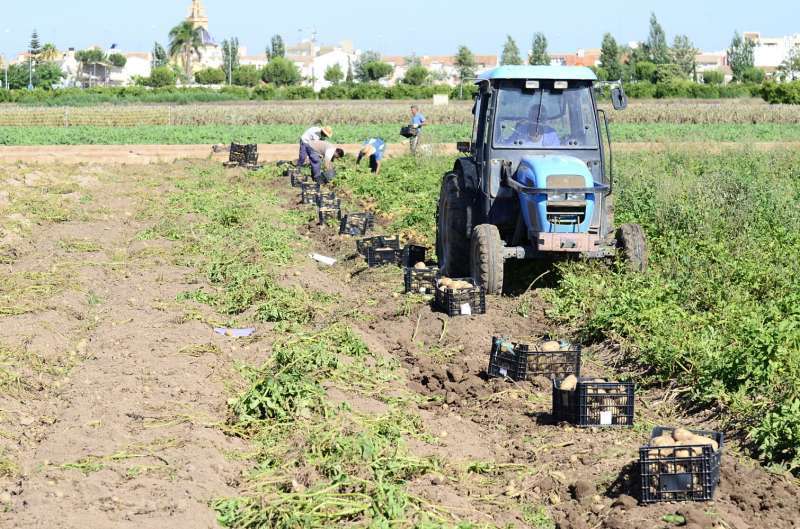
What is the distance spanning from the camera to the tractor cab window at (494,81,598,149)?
38.7ft

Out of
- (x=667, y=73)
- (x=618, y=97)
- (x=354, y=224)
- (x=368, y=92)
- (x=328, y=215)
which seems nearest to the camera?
(x=618, y=97)

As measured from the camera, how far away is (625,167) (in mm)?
22406

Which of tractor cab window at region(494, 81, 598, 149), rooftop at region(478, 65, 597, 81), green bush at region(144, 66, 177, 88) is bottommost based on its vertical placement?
tractor cab window at region(494, 81, 598, 149)

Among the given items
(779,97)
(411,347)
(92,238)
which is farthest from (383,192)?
(779,97)

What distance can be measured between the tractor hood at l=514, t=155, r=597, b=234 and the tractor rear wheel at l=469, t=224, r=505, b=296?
0.41m

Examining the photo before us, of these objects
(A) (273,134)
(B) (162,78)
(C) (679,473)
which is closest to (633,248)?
(C) (679,473)

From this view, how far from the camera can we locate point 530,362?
9055 millimetres

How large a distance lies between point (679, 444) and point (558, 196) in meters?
5.02

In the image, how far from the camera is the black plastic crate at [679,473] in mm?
6289

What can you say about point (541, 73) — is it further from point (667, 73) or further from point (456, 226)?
point (667, 73)

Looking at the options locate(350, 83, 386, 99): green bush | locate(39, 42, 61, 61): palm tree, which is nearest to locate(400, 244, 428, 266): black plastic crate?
locate(350, 83, 386, 99): green bush

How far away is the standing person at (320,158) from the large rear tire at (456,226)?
1069 cm

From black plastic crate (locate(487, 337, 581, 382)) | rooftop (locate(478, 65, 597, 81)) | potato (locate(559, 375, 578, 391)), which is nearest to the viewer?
potato (locate(559, 375, 578, 391))

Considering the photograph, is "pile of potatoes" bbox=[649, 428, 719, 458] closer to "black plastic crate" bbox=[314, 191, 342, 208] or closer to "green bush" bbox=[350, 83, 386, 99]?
"black plastic crate" bbox=[314, 191, 342, 208]
